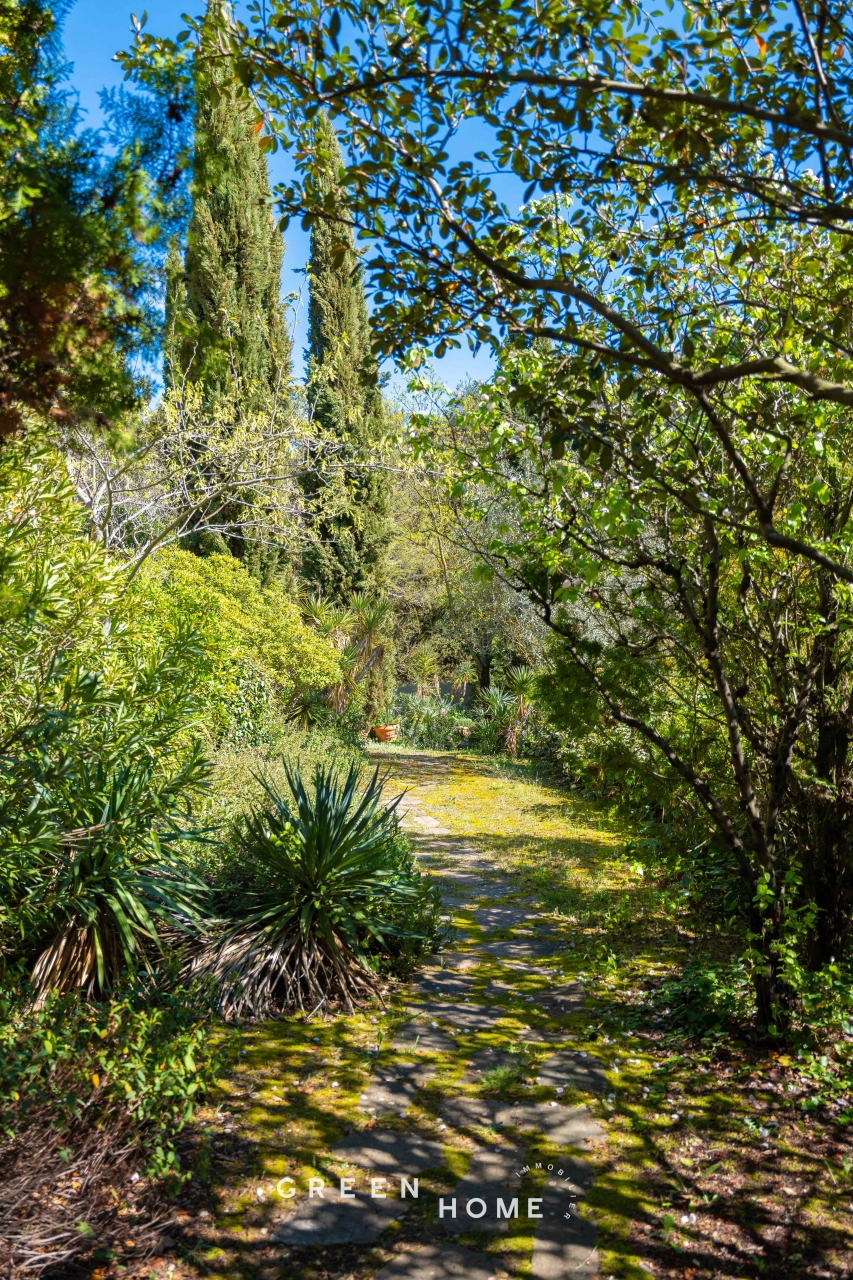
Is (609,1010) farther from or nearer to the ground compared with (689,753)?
nearer to the ground

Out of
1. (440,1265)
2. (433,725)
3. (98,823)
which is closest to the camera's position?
(440,1265)

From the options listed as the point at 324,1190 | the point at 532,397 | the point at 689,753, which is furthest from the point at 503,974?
the point at 532,397

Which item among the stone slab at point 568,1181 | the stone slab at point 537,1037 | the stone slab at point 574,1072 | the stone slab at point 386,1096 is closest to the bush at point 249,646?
the stone slab at point 537,1037

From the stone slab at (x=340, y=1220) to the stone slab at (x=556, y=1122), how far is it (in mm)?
662

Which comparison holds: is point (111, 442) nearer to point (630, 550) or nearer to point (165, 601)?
point (630, 550)

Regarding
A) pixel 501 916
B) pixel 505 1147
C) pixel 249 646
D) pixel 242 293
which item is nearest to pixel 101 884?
pixel 505 1147

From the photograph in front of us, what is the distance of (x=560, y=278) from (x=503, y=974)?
373cm

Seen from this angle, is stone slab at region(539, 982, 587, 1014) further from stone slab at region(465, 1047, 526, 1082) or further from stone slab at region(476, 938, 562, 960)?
stone slab at region(465, 1047, 526, 1082)

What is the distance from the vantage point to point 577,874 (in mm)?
7188

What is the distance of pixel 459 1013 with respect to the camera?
4.39 metres

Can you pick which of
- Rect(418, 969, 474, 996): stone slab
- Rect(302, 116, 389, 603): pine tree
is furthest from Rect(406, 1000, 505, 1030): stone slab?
Rect(302, 116, 389, 603): pine tree

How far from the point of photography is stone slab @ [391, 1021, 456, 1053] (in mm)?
3967

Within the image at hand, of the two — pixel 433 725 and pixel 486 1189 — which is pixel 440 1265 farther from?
pixel 433 725

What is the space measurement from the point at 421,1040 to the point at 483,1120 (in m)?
0.72
